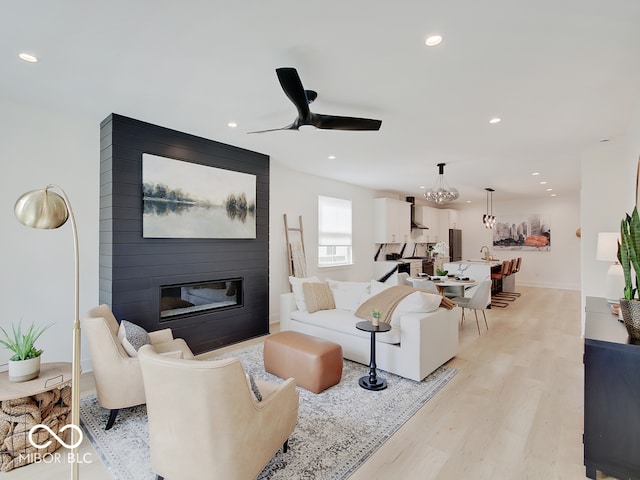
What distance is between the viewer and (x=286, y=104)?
9.97 feet

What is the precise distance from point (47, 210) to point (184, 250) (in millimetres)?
2649

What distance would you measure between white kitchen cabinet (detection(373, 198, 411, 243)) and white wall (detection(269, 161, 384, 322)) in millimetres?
165

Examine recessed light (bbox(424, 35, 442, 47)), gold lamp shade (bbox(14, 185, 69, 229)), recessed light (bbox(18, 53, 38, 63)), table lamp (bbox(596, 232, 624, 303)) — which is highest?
recessed light (bbox(18, 53, 38, 63))

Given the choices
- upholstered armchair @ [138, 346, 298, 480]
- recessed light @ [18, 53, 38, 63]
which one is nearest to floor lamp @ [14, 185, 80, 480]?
upholstered armchair @ [138, 346, 298, 480]

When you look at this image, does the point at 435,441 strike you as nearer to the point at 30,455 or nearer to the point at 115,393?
the point at 115,393

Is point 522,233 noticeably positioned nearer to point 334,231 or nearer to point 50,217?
point 334,231

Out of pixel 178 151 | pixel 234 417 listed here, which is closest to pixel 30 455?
pixel 234 417

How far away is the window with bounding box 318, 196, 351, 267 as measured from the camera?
21.5 ft

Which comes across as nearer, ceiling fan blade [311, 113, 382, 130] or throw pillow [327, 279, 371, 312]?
ceiling fan blade [311, 113, 382, 130]

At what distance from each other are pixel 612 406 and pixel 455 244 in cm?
910

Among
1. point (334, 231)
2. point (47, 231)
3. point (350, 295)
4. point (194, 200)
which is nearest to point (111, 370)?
point (47, 231)

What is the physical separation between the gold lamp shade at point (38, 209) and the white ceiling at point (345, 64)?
1.21m

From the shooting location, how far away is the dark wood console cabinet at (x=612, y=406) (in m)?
1.78

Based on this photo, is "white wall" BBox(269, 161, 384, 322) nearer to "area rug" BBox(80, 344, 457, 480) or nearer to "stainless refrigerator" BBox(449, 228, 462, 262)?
"area rug" BBox(80, 344, 457, 480)
